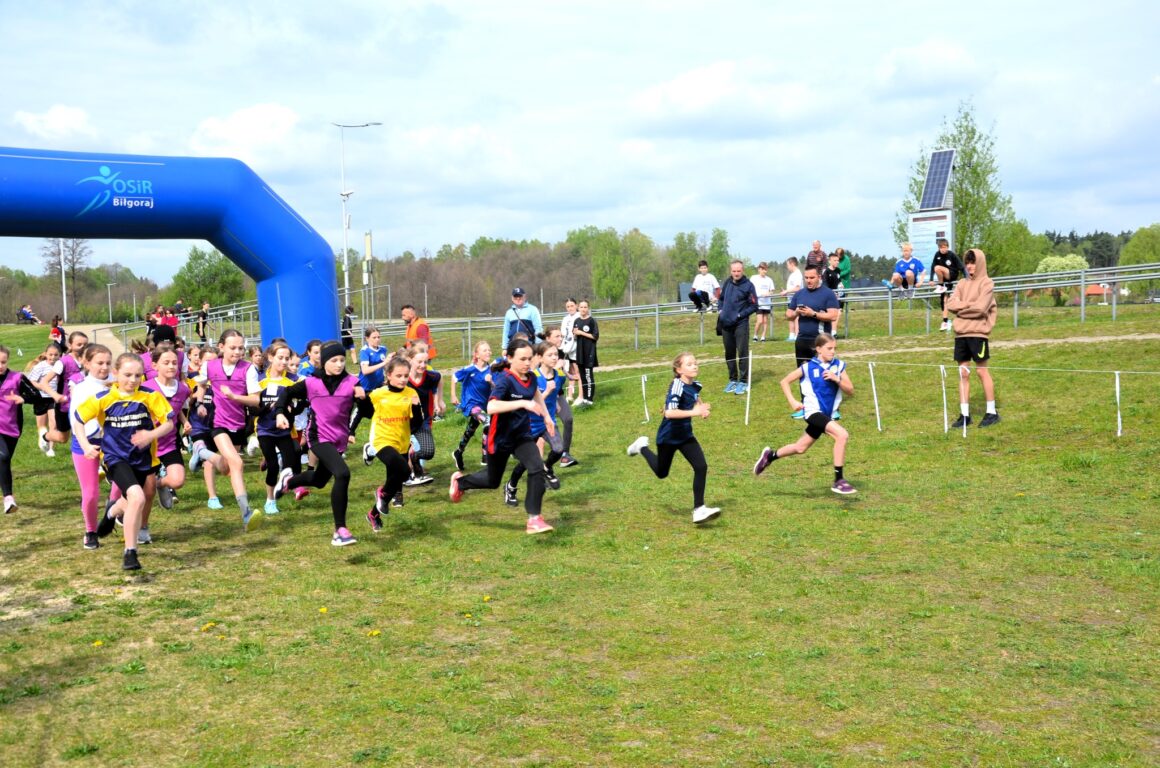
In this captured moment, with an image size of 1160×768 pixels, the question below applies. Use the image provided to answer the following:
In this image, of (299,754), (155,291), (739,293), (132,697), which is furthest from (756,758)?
(155,291)

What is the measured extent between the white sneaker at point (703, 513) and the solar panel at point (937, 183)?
2455cm

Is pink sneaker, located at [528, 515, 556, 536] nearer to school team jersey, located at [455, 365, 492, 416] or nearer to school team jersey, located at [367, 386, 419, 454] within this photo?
school team jersey, located at [367, 386, 419, 454]

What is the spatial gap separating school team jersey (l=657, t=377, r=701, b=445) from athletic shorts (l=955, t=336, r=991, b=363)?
19.0 feet

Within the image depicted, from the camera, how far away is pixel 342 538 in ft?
31.9

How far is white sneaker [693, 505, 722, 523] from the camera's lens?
33.4ft

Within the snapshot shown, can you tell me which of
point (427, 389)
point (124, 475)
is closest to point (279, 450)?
point (427, 389)

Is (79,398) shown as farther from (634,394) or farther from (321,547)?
(634,394)

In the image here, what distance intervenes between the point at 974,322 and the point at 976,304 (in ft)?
0.89

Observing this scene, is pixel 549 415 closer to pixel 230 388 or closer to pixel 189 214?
pixel 230 388

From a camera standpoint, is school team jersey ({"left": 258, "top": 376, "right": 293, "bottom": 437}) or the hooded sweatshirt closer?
school team jersey ({"left": 258, "top": 376, "right": 293, "bottom": 437})

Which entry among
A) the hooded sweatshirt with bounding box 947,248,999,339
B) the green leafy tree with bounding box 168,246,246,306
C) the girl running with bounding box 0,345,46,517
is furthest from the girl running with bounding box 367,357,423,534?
the green leafy tree with bounding box 168,246,246,306

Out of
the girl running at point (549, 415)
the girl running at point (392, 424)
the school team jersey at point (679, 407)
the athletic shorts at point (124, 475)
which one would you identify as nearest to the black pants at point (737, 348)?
the girl running at point (549, 415)

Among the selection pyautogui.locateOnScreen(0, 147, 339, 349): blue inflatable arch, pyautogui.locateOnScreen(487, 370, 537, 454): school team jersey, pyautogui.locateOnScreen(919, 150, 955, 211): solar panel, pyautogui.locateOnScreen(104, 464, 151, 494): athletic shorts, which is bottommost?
pyautogui.locateOnScreen(104, 464, 151, 494): athletic shorts

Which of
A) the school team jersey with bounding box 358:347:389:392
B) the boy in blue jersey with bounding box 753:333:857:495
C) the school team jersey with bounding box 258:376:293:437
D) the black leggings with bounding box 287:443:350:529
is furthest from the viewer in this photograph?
the school team jersey with bounding box 358:347:389:392
